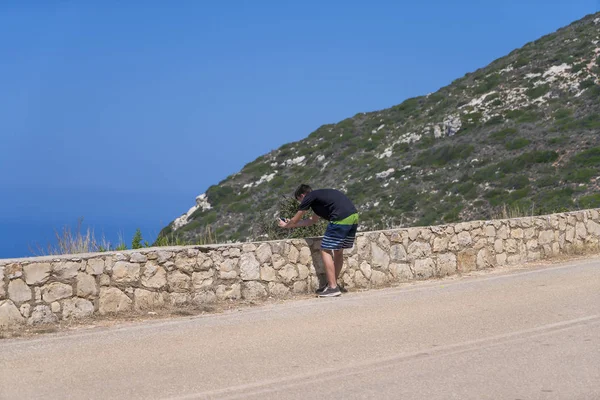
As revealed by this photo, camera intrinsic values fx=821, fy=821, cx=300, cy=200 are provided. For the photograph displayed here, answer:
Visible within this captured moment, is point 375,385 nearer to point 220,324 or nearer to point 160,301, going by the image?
point 220,324

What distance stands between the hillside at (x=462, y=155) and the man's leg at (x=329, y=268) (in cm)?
1934

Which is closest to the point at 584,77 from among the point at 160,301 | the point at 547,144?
the point at 547,144

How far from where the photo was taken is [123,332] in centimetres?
871

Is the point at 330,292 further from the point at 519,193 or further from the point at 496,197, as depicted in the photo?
the point at 496,197

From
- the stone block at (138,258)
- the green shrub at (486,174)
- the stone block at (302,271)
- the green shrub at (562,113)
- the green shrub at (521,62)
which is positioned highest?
the green shrub at (521,62)

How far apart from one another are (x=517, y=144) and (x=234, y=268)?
119 ft

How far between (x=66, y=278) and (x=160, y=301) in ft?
4.14

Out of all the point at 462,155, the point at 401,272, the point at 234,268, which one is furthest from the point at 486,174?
the point at 234,268

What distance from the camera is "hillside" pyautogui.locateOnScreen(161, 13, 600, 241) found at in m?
38.5

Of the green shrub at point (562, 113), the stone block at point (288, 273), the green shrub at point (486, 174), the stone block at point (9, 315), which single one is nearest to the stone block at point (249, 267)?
the stone block at point (288, 273)

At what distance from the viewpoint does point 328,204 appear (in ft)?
36.7

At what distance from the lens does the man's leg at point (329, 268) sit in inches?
438

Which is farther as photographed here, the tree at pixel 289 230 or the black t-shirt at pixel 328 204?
the tree at pixel 289 230

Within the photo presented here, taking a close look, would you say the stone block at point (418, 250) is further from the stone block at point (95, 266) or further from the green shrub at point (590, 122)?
the green shrub at point (590, 122)
